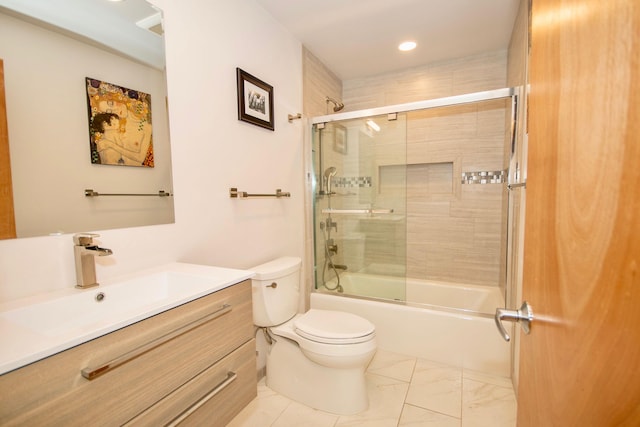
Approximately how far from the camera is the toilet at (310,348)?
1.54m

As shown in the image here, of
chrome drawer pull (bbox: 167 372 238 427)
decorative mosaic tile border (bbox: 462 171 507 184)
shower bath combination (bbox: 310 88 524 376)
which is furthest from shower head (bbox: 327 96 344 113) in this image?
chrome drawer pull (bbox: 167 372 238 427)

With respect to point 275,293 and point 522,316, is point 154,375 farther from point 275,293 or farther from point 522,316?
point 522,316

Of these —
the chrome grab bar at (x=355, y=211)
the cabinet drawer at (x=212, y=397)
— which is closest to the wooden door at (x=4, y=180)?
the cabinet drawer at (x=212, y=397)

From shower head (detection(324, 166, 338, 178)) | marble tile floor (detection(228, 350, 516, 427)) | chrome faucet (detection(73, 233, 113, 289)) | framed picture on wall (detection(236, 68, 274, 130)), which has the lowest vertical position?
marble tile floor (detection(228, 350, 516, 427))

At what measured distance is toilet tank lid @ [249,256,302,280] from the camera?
1638mm

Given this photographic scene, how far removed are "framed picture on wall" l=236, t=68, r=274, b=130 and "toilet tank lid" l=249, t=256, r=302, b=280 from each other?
93cm

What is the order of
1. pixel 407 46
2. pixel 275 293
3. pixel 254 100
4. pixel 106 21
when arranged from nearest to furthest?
pixel 106 21 → pixel 275 293 → pixel 254 100 → pixel 407 46

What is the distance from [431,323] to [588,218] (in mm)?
1876

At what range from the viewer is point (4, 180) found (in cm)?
89

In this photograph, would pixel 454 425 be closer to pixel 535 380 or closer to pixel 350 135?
pixel 535 380

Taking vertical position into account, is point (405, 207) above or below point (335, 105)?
below

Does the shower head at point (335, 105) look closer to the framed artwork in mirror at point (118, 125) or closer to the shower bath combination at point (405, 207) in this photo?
the shower bath combination at point (405, 207)

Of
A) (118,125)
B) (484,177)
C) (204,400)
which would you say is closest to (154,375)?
(204,400)

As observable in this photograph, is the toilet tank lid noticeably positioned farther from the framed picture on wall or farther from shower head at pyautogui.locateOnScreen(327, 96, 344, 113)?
shower head at pyautogui.locateOnScreen(327, 96, 344, 113)
